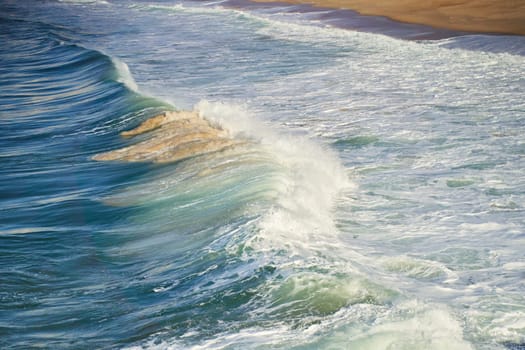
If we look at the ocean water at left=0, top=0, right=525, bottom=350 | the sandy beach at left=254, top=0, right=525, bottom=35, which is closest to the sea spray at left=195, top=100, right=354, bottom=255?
the ocean water at left=0, top=0, right=525, bottom=350

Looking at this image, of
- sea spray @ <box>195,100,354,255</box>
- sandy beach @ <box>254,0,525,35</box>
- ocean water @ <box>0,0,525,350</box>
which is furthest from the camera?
sandy beach @ <box>254,0,525,35</box>

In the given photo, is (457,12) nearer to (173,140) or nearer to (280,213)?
(173,140)

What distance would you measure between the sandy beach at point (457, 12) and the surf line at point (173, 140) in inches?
449

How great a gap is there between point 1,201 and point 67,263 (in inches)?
102

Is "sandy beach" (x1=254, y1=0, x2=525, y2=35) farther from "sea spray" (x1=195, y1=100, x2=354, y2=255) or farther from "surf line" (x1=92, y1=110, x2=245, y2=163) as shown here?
"surf line" (x1=92, y1=110, x2=245, y2=163)

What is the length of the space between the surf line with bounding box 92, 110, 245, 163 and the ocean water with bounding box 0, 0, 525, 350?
28cm

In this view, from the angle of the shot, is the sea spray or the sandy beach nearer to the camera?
the sea spray

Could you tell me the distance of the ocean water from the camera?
221 inches

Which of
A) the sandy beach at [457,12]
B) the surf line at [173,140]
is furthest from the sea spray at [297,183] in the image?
the sandy beach at [457,12]

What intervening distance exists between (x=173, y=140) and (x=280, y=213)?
13.2 feet

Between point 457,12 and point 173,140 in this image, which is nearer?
point 173,140

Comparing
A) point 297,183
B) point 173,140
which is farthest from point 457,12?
point 297,183

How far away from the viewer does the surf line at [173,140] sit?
1053 cm

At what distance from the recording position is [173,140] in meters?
11.1
